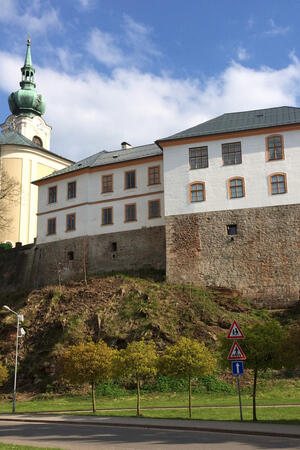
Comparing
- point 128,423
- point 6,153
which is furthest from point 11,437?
point 6,153

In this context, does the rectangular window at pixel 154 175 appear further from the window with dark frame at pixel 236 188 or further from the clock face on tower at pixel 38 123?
the clock face on tower at pixel 38 123

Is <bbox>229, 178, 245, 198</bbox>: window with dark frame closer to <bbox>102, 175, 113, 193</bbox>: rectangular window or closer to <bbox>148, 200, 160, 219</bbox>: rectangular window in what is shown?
<bbox>148, 200, 160, 219</bbox>: rectangular window

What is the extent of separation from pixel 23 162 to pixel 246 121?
30137 mm

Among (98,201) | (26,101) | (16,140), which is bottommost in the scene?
(98,201)

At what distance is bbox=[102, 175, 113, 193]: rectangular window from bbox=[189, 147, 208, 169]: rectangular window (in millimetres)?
8481

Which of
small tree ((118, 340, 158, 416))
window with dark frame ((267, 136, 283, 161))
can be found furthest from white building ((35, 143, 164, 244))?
small tree ((118, 340, 158, 416))

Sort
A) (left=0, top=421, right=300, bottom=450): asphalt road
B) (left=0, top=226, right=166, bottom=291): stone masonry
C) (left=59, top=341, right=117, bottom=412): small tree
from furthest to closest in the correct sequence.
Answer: (left=0, top=226, right=166, bottom=291): stone masonry → (left=59, top=341, right=117, bottom=412): small tree → (left=0, top=421, right=300, bottom=450): asphalt road

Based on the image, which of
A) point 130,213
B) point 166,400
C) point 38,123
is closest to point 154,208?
point 130,213

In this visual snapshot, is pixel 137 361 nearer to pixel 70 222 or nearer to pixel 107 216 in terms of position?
pixel 107 216

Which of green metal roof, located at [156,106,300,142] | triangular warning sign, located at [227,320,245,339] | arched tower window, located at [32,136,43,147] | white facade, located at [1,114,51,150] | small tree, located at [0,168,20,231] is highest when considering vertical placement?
white facade, located at [1,114,51,150]

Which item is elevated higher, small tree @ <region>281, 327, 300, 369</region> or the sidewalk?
small tree @ <region>281, 327, 300, 369</region>

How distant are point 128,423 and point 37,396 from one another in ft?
41.2

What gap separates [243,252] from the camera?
36031 mm

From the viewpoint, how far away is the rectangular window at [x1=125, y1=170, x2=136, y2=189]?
43531 mm
